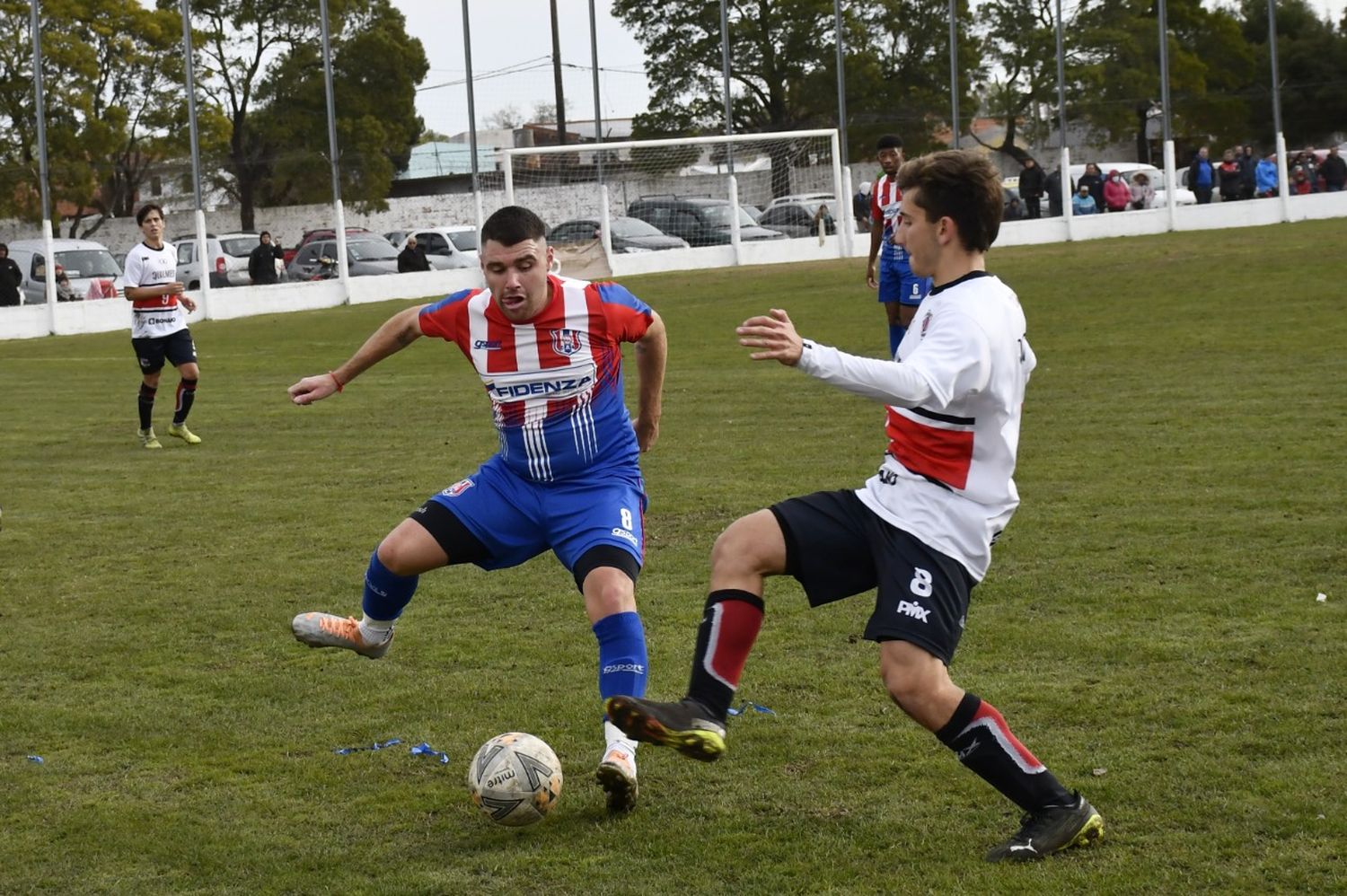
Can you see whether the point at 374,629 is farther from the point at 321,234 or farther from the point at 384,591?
the point at 321,234

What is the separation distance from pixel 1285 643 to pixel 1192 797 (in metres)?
1.66

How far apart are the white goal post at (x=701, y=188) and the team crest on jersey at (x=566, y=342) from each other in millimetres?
28236

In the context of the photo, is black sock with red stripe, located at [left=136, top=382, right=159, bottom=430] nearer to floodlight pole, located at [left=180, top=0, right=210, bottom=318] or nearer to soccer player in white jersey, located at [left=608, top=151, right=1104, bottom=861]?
soccer player in white jersey, located at [left=608, top=151, right=1104, bottom=861]

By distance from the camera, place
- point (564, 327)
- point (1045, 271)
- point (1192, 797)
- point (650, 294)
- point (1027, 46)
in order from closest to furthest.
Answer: point (1192, 797) < point (564, 327) < point (1045, 271) < point (650, 294) < point (1027, 46)

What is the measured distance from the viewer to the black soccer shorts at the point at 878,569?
4.24 metres

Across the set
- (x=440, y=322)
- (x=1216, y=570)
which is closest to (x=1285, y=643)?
(x=1216, y=570)

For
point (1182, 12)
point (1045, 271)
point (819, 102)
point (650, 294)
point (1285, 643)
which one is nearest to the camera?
point (1285, 643)

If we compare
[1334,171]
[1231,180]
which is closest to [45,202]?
[1231,180]

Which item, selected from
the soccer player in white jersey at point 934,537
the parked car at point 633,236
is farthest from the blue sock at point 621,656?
the parked car at point 633,236

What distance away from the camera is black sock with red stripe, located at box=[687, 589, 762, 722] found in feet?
14.5

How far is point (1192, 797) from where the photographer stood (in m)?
4.62

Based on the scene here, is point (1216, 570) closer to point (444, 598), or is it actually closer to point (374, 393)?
point (444, 598)

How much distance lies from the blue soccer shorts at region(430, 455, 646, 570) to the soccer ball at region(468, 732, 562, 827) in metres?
0.78

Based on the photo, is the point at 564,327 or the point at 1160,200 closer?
the point at 564,327
